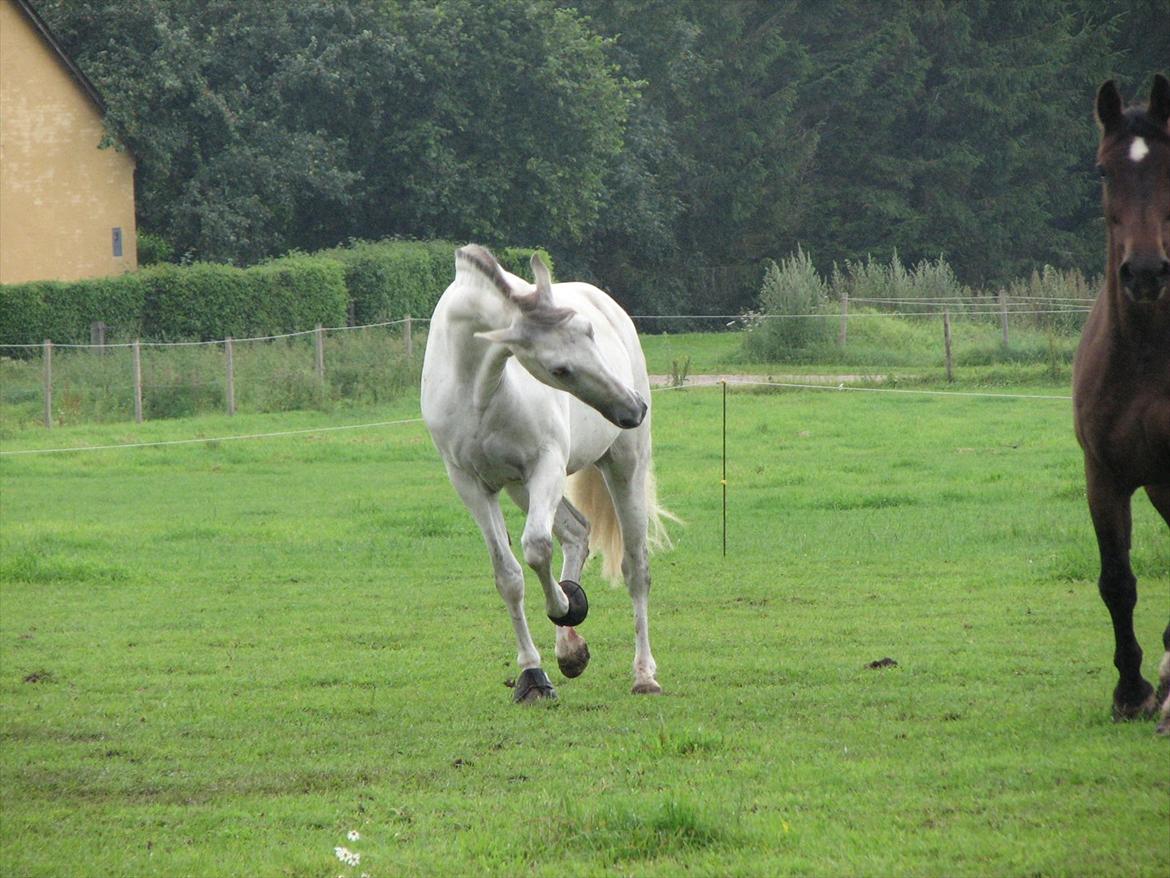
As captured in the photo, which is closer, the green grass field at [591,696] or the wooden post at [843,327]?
the green grass field at [591,696]

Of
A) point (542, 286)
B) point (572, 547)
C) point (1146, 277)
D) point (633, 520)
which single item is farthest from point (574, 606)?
point (1146, 277)

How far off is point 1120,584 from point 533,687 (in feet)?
8.37

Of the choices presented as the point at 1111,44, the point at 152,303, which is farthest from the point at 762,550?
the point at 1111,44

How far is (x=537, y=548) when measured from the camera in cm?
682

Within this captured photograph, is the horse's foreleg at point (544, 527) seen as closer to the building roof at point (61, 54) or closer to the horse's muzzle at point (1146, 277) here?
the horse's muzzle at point (1146, 277)

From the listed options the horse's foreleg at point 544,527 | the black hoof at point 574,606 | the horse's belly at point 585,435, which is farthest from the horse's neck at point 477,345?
the black hoof at point 574,606

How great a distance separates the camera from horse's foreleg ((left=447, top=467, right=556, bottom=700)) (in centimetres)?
730

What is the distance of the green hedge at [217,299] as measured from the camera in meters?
27.2

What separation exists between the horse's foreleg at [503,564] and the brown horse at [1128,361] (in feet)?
8.14

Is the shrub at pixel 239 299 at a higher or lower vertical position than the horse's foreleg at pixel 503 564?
higher

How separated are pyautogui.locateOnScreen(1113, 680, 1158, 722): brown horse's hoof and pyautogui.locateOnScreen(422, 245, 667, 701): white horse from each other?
2.06 metres

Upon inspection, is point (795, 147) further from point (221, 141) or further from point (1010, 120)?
point (221, 141)

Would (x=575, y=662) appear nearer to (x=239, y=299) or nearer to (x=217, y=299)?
(x=217, y=299)

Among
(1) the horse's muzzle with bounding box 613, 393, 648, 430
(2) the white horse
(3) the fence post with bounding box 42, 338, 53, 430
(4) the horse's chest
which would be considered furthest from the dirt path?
(4) the horse's chest
